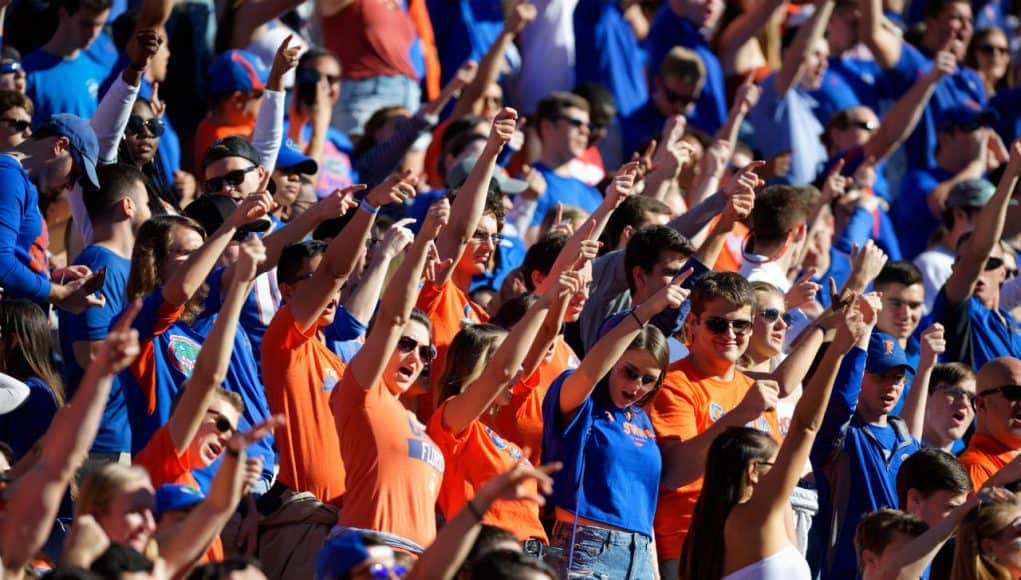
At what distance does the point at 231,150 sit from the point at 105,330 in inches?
42.7

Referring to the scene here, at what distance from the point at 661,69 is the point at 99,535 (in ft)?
25.7

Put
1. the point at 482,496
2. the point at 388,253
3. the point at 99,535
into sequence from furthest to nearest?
the point at 388,253 < the point at 482,496 < the point at 99,535

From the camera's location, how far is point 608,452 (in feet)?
21.0

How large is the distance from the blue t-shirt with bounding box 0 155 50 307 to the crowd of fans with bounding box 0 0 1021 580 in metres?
0.01

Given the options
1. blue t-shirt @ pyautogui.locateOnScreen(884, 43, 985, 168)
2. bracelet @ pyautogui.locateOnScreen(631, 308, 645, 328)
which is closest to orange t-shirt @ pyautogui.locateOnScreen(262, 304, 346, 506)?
bracelet @ pyautogui.locateOnScreen(631, 308, 645, 328)

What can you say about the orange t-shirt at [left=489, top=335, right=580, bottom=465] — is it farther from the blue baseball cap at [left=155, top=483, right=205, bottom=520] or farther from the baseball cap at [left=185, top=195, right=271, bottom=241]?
the blue baseball cap at [left=155, top=483, right=205, bottom=520]

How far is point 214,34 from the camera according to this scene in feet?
34.7

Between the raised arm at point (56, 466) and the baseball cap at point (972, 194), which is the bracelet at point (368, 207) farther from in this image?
the baseball cap at point (972, 194)

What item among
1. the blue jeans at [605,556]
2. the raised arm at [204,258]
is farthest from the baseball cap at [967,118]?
the raised arm at [204,258]

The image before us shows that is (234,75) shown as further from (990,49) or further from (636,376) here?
(990,49)

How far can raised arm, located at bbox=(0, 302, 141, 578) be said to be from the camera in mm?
4512

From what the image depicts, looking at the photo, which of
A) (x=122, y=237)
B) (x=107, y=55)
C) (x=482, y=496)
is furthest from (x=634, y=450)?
(x=107, y=55)

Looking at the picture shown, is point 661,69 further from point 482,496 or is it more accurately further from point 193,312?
point 482,496

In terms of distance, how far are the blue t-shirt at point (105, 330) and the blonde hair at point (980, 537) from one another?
3.11 meters
